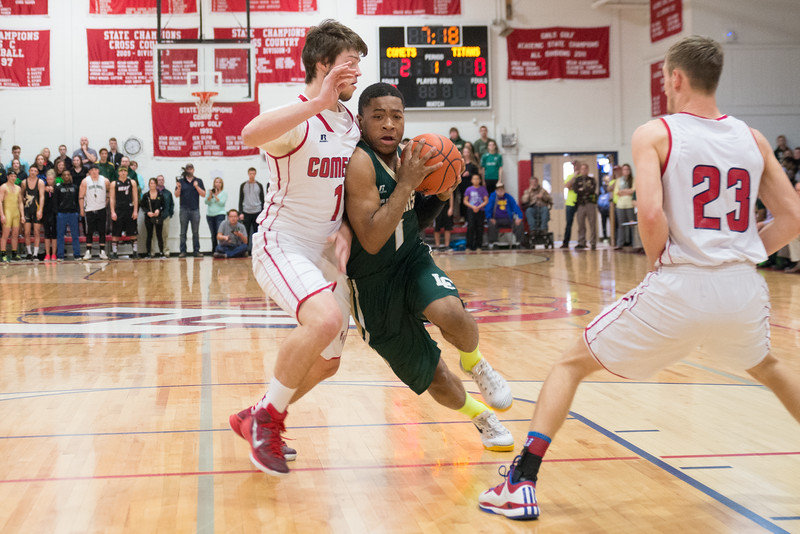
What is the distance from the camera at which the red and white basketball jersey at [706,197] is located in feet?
8.42

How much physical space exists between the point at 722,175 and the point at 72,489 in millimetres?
2459

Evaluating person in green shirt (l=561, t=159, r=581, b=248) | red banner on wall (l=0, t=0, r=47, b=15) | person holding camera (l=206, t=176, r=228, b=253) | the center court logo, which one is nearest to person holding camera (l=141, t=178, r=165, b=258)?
person holding camera (l=206, t=176, r=228, b=253)

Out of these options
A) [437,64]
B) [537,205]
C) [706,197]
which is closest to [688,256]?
[706,197]

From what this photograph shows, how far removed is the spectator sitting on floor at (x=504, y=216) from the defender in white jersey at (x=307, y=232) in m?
15.6

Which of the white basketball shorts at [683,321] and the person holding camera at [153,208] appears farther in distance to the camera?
the person holding camera at [153,208]

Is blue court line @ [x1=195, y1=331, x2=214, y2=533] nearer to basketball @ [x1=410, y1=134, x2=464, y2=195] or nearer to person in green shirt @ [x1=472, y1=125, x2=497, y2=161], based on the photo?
basketball @ [x1=410, y1=134, x2=464, y2=195]

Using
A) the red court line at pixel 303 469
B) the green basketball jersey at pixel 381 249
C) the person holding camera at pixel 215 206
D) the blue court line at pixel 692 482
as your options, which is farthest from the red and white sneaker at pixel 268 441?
the person holding camera at pixel 215 206

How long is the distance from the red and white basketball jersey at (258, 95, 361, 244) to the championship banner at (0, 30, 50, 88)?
17.8m

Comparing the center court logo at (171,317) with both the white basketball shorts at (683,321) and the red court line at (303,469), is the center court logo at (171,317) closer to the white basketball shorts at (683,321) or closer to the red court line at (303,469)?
the red court line at (303,469)

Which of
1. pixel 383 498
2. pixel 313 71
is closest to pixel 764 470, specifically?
pixel 383 498

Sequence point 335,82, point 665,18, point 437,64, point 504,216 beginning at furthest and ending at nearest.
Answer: point 437,64, point 504,216, point 665,18, point 335,82

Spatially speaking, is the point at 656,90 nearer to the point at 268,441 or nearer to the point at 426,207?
the point at 426,207

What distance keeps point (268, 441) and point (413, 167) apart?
3.80 ft

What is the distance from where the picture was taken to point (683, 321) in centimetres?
254
